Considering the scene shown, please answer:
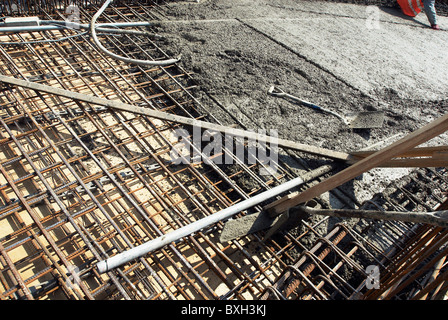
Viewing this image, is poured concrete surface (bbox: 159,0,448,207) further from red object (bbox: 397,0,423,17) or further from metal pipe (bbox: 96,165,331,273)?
red object (bbox: 397,0,423,17)

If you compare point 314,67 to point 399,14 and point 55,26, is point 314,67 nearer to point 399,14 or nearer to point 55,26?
point 55,26

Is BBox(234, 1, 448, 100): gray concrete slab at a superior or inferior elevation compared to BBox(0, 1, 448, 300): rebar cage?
superior

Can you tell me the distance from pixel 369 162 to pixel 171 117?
2568 millimetres

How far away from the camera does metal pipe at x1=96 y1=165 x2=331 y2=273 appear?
10.7 feet

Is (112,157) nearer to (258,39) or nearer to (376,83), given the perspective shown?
(258,39)

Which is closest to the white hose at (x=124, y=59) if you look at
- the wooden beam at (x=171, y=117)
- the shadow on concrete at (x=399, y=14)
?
the wooden beam at (x=171, y=117)

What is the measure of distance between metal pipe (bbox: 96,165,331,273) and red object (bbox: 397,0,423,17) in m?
8.80

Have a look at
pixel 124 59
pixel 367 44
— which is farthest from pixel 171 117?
pixel 367 44

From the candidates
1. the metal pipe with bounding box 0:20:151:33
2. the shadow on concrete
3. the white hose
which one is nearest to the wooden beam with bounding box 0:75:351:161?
the white hose

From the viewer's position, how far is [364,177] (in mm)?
4953

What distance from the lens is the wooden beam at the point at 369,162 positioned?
9.57ft

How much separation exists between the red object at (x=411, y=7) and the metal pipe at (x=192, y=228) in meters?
8.80

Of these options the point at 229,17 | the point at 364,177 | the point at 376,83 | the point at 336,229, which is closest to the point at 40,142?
the point at 336,229

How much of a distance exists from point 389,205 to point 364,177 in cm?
56
